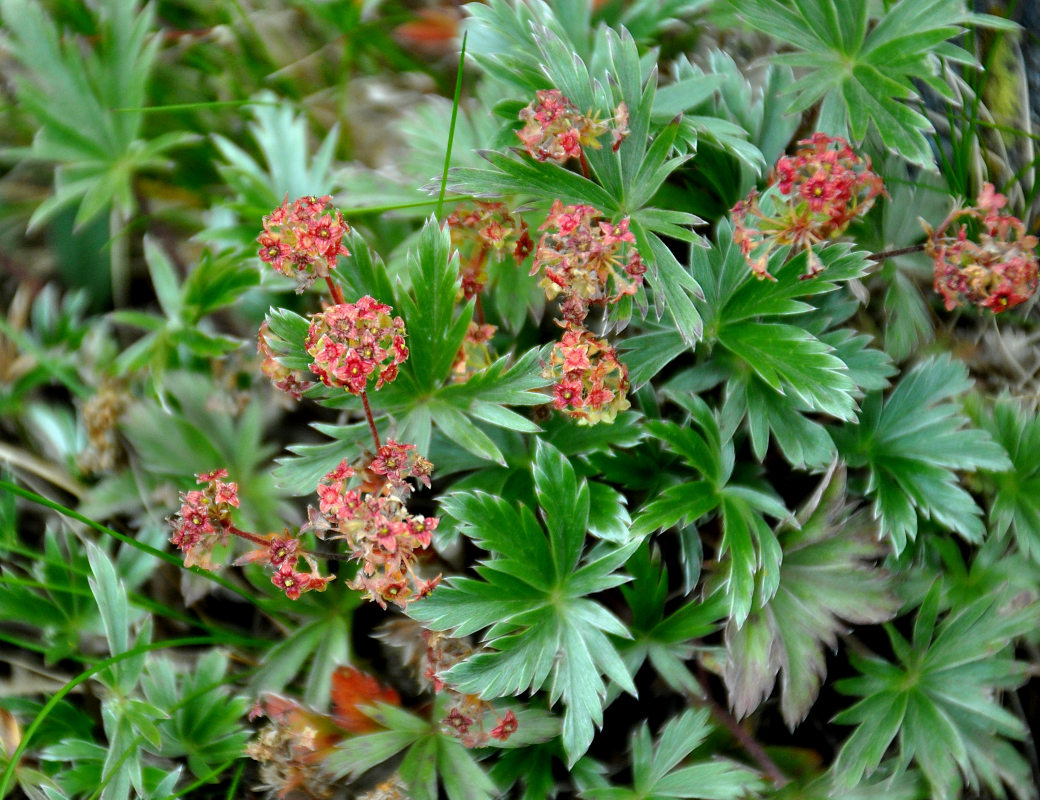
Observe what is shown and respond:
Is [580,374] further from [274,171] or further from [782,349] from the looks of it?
[274,171]

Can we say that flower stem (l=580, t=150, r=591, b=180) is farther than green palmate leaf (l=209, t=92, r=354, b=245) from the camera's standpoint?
No

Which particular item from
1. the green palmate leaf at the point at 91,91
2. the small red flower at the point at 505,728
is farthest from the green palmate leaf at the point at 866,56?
the green palmate leaf at the point at 91,91

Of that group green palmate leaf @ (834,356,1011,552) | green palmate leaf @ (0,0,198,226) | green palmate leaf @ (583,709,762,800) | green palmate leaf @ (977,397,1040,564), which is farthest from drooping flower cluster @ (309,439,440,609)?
green palmate leaf @ (0,0,198,226)

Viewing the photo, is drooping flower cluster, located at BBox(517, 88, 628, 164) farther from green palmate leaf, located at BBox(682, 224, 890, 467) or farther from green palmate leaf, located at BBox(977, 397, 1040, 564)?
green palmate leaf, located at BBox(977, 397, 1040, 564)

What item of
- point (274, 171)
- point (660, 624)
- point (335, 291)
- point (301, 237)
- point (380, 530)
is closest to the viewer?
point (380, 530)

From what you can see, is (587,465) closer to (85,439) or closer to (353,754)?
(353,754)

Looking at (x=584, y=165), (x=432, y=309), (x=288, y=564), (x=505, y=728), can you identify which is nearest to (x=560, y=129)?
(x=584, y=165)
